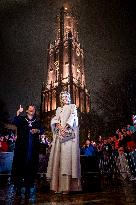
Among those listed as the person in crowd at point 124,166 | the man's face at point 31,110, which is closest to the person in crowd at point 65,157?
the man's face at point 31,110

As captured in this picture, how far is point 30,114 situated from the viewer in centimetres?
550

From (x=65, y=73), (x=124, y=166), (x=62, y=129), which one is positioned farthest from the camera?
(x=65, y=73)

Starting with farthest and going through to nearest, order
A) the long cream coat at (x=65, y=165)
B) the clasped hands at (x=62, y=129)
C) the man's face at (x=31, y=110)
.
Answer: the man's face at (x=31, y=110) → the clasped hands at (x=62, y=129) → the long cream coat at (x=65, y=165)

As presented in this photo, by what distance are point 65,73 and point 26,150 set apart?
73.7 metres

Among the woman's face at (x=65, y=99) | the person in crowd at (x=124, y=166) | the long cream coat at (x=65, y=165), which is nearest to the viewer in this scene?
the long cream coat at (x=65, y=165)

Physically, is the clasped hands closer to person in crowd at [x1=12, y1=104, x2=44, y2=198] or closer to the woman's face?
person in crowd at [x1=12, y1=104, x2=44, y2=198]

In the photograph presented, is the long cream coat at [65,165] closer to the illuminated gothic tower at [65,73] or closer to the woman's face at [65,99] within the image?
the woman's face at [65,99]

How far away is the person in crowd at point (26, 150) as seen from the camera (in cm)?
503

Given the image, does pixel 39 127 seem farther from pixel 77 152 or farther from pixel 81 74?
pixel 81 74

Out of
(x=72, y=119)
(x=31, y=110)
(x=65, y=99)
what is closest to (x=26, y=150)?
(x=31, y=110)

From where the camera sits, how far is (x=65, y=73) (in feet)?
257

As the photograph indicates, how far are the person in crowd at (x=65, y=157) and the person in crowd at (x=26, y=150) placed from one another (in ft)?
1.38

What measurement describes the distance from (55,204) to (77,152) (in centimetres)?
179

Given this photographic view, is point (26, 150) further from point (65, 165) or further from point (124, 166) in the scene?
point (124, 166)
